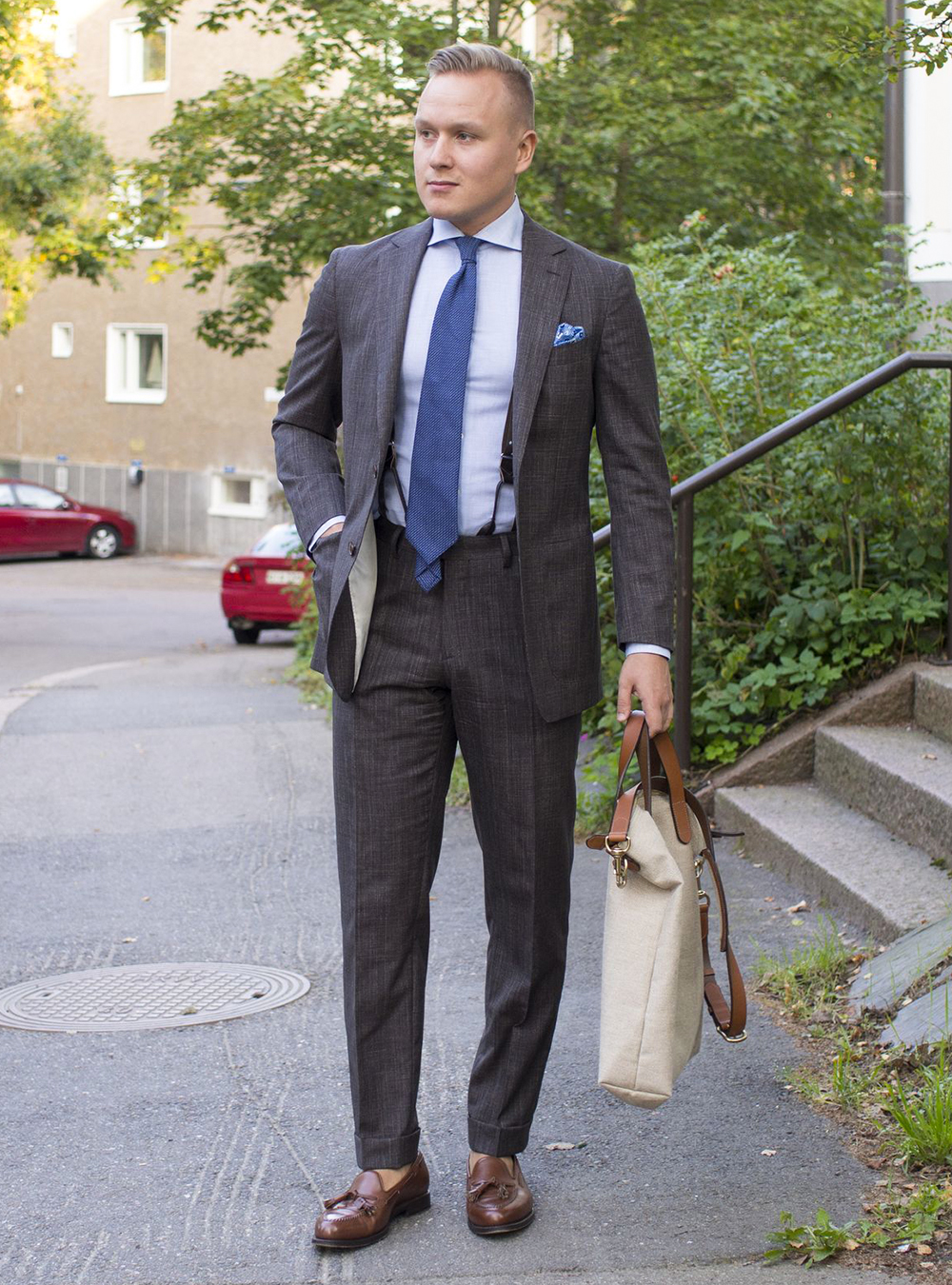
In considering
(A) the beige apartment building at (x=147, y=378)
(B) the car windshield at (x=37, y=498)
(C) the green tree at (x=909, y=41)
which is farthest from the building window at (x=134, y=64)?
(C) the green tree at (x=909, y=41)

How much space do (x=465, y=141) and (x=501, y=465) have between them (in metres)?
0.56

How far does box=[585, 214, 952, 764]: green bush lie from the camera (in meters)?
6.15

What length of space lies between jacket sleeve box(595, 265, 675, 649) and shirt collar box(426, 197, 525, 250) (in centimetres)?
20

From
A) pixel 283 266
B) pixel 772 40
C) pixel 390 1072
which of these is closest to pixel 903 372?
pixel 390 1072

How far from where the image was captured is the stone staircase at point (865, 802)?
4703 millimetres

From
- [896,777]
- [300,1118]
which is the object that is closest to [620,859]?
[300,1118]

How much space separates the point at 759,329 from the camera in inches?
257

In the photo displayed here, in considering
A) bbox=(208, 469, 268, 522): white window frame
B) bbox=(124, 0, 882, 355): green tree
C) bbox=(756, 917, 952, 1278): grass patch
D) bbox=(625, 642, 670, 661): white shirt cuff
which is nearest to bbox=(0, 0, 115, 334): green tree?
bbox=(124, 0, 882, 355): green tree

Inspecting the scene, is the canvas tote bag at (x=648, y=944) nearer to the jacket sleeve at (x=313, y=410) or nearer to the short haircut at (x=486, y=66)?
the jacket sleeve at (x=313, y=410)

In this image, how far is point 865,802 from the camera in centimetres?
545

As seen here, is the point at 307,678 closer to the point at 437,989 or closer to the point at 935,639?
the point at 935,639

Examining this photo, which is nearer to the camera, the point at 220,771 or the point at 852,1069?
the point at 852,1069

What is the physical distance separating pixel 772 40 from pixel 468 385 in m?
11.3

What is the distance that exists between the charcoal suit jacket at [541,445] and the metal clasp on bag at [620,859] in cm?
32
